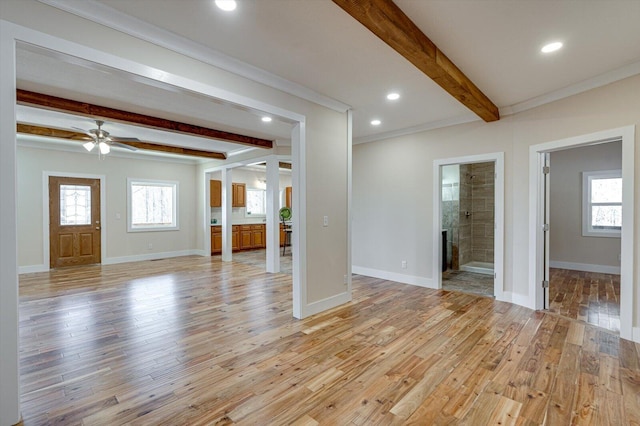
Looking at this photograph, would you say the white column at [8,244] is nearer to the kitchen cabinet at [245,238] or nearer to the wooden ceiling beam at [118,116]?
the wooden ceiling beam at [118,116]

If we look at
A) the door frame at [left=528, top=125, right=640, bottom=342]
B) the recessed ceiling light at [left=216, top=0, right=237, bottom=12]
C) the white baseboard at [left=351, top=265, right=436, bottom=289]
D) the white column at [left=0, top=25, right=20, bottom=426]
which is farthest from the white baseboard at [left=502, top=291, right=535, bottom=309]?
the white column at [left=0, top=25, right=20, bottom=426]

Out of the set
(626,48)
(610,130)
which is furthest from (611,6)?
(610,130)

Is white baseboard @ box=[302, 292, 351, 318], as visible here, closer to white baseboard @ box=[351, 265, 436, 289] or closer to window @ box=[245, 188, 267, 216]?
white baseboard @ box=[351, 265, 436, 289]

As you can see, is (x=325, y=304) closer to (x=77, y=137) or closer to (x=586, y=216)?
(x=77, y=137)

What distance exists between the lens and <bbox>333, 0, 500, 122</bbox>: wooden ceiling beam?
194cm

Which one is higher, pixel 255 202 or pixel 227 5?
pixel 227 5

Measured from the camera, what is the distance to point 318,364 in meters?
2.58

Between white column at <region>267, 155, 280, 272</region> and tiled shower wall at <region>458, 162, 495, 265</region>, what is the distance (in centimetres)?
395

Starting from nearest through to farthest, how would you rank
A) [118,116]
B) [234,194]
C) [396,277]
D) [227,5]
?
1. [227,5]
2. [118,116]
3. [396,277]
4. [234,194]

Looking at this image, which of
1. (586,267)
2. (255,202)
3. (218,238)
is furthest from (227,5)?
(255,202)

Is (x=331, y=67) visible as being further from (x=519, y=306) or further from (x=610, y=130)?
(x=519, y=306)

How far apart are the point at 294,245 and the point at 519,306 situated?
3.17 metres

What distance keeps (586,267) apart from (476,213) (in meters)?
2.32

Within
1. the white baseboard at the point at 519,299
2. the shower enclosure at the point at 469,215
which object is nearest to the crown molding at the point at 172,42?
the white baseboard at the point at 519,299
